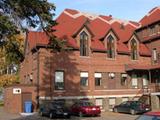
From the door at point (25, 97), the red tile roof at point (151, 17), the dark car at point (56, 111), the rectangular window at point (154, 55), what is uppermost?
the red tile roof at point (151, 17)

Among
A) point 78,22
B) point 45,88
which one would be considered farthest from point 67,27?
point 45,88

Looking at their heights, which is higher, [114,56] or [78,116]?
[114,56]

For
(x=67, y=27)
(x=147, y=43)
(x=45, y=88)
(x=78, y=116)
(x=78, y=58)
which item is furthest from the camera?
(x=147, y=43)

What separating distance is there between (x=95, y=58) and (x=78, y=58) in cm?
255

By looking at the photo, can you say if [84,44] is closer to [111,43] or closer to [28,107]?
[111,43]

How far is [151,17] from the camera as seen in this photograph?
5444 centimetres

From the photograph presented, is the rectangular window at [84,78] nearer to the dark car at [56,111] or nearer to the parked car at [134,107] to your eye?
the parked car at [134,107]

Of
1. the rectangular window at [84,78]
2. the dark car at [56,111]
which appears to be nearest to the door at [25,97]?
the dark car at [56,111]

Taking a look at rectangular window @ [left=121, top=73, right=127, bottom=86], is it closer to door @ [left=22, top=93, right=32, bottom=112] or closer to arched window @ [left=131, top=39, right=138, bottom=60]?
arched window @ [left=131, top=39, right=138, bottom=60]

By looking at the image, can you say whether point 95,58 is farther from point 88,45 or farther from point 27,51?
point 27,51

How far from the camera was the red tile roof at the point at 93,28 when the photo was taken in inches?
1778

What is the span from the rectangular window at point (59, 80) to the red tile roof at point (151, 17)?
16.2 m

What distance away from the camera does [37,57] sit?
4228 cm

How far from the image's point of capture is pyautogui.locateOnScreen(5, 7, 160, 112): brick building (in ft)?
138
